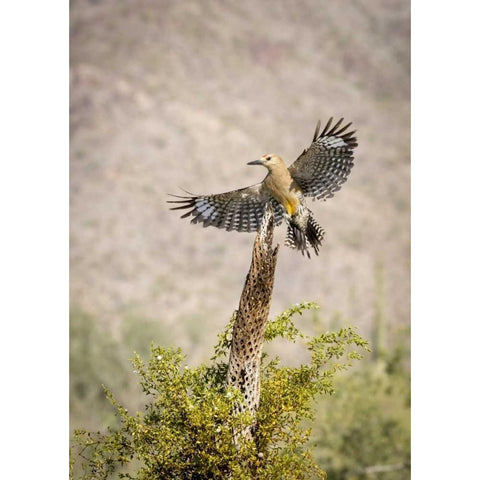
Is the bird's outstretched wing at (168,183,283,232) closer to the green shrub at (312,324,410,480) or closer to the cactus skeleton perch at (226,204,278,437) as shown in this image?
the cactus skeleton perch at (226,204,278,437)

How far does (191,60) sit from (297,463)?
2131 millimetres

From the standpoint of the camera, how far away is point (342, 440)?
15.6ft

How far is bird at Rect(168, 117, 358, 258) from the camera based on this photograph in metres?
2.66

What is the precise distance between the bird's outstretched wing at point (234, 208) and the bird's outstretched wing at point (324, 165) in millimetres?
129

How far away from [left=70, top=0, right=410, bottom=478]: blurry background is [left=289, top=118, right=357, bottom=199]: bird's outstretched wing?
1.23 metres

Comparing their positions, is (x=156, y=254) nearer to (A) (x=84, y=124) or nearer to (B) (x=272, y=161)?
(A) (x=84, y=124)

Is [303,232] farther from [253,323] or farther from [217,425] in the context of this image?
[217,425]

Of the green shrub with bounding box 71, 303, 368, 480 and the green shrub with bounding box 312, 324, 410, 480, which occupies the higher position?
the green shrub with bounding box 312, 324, 410, 480

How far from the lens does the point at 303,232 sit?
2674 mm

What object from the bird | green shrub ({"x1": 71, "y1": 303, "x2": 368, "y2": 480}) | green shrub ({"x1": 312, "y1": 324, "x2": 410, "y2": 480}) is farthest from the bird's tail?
green shrub ({"x1": 312, "y1": 324, "x2": 410, "y2": 480})

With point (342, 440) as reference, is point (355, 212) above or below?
above
